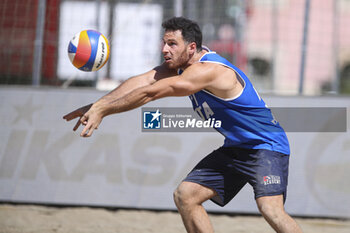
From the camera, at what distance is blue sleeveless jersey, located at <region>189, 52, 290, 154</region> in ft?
13.7

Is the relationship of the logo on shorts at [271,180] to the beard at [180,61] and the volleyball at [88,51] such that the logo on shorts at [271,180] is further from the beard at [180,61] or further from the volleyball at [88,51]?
the volleyball at [88,51]

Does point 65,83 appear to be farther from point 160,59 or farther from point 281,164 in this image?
point 281,164

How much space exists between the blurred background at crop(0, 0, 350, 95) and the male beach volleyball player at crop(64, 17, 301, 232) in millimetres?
2923

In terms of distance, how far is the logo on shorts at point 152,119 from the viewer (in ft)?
21.9

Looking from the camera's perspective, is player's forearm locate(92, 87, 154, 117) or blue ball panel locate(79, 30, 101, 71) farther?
blue ball panel locate(79, 30, 101, 71)

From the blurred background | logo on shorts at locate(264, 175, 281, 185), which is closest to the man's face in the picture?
logo on shorts at locate(264, 175, 281, 185)

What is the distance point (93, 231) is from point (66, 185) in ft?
3.91

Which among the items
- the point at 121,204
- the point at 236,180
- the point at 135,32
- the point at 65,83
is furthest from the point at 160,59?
the point at 236,180

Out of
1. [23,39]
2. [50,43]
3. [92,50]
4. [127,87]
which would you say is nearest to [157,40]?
[50,43]

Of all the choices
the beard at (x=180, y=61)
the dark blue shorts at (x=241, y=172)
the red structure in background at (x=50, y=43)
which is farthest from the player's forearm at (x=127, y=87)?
the red structure in background at (x=50, y=43)

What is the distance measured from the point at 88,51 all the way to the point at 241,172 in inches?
65.5

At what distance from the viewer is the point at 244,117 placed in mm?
4203

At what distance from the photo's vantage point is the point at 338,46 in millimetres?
7688

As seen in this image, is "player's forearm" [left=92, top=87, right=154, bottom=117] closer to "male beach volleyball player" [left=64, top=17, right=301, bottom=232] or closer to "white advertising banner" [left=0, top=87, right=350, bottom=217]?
"male beach volleyball player" [left=64, top=17, right=301, bottom=232]
